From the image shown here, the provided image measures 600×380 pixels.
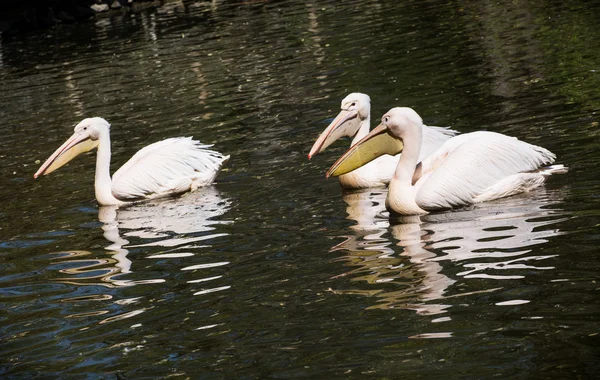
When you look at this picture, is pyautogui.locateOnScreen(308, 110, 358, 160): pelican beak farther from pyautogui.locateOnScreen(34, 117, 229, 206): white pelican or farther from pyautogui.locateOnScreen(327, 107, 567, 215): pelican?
pyautogui.locateOnScreen(327, 107, 567, 215): pelican

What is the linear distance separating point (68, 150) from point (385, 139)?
3.35m

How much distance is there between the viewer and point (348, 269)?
5.85 meters

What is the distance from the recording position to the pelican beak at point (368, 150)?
7.40 metres

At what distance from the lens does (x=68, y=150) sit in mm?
9422

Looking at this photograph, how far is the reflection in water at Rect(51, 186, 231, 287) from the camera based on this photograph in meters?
6.63

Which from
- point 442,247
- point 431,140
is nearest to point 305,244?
point 442,247

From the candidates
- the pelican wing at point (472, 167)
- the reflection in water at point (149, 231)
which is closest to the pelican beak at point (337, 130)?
the reflection in water at point (149, 231)

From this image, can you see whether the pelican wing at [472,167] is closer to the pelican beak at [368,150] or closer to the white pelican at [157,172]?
the pelican beak at [368,150]

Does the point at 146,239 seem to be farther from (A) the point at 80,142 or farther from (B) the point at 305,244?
(A) the point at 80,142

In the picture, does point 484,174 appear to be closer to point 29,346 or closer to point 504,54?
point 29,346

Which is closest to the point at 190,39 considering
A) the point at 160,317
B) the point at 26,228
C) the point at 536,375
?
the point at 26,228

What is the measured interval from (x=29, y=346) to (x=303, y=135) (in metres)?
5.17

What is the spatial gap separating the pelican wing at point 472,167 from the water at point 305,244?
14 centimetres

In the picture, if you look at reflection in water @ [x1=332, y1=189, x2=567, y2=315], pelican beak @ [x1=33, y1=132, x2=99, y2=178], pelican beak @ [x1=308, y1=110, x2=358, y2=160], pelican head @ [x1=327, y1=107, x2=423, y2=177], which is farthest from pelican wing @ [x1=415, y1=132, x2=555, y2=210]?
pelican beak @ [x1=33, y1=132, x2=99, y2=178]
